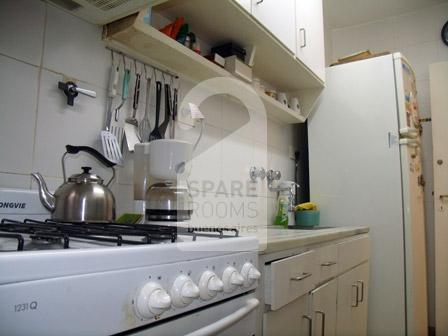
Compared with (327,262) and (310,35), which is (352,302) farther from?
(310,35)

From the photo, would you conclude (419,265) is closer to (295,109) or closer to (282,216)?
(282,216)

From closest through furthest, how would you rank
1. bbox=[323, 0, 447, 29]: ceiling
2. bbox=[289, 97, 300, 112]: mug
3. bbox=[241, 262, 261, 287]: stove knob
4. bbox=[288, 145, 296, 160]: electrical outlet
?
bbox=[241, 262, 261, 287]: stove knob → bbox=[289, 97, 300, 112]: mug → bbox=[288, 145, 296, 160]: electrical outlet → bbox=[323, 0, 447, 29]: ceiling

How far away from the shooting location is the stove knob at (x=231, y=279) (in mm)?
648

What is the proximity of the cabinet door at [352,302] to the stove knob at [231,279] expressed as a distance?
83 centimetres

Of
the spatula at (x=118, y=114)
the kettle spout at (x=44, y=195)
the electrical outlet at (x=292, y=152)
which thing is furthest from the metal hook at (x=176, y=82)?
the electrical outlet at (x=292, y=152)

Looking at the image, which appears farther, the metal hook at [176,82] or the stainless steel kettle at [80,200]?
the metal hook at [176,82]

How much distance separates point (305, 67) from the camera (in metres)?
1.79

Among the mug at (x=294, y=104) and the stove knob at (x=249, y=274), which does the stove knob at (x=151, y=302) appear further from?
the mug at (x=294, y=104)

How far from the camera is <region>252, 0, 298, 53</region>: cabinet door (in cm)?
136

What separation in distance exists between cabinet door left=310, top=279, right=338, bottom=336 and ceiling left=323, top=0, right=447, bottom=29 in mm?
2131

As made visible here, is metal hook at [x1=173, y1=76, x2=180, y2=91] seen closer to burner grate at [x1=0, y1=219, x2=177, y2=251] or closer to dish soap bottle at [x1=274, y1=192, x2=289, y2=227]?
burner grate at [x1=0, y1=219, x2=177, y2=251]

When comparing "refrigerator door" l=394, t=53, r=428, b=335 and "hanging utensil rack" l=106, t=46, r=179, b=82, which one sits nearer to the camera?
"hanging utensil rack" l=106, t=46, r=179, b=82

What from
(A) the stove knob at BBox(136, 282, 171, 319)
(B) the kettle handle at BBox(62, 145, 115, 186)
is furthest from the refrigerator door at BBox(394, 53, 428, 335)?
(A) the stove knob at BBox(136, 282, 171, 319)

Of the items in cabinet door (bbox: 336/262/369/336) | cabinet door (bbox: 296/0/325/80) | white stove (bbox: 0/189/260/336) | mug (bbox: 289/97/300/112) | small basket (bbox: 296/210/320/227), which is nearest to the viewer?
white stove (bbox: 0/189/260/336)
